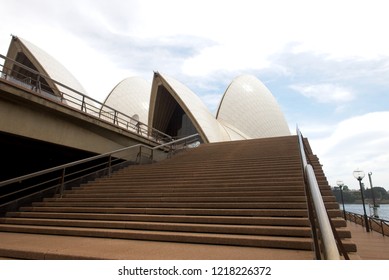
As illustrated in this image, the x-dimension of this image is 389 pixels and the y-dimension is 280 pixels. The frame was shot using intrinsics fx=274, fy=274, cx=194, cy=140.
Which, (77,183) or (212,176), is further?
(77,183)

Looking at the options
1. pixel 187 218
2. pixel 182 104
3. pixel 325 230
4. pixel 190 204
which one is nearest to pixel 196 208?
pixel 190 204

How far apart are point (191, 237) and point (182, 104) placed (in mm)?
17289

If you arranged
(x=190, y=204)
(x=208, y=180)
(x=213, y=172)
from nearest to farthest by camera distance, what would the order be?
1. (x=190, y=204)
2. (x=208, y=180)
3. (x=213, y=172)

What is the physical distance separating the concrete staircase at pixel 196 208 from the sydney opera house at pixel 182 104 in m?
13.0

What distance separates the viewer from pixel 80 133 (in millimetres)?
8133

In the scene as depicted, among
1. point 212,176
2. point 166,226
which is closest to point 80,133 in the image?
point 212,176

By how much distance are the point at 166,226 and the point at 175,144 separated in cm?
818

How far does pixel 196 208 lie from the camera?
170 inches

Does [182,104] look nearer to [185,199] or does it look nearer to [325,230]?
[185,199]

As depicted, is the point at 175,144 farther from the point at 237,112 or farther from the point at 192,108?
the point at 237,112

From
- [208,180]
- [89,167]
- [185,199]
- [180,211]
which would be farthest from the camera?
[89,167]

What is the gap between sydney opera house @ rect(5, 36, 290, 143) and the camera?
18922 millimetres

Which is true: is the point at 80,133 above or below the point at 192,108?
below
